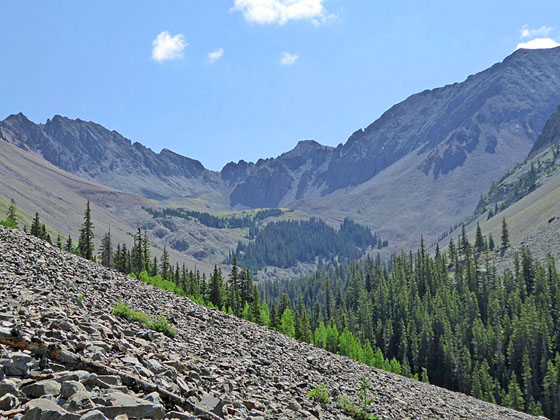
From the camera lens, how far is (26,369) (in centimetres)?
1067

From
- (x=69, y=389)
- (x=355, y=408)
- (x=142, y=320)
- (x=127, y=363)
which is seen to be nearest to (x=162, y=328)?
(x=142, y=320)

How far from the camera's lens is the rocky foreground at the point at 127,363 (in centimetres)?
1010

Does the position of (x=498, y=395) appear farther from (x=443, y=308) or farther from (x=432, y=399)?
(x=432, y=399)

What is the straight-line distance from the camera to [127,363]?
13.4m

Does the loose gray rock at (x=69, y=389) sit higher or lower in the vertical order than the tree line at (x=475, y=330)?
higher

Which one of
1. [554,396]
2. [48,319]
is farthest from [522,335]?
[48,319]

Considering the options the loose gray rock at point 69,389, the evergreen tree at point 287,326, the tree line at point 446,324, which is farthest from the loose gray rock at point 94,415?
the evergreen tree at point 287,326

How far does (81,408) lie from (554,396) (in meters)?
109

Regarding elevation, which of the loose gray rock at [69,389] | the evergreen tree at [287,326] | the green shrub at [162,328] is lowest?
the evergreen tree at [287,326]

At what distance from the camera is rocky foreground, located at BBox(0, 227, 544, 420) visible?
1010cm

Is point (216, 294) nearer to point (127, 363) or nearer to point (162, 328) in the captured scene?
point (162, 328)

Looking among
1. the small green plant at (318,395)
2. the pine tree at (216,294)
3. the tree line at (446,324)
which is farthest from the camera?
the pine tree at (216,294)

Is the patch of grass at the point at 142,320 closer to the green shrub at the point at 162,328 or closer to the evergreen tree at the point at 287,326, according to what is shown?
the green shrub at the point at 162,328

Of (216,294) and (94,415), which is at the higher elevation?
(94,415)
